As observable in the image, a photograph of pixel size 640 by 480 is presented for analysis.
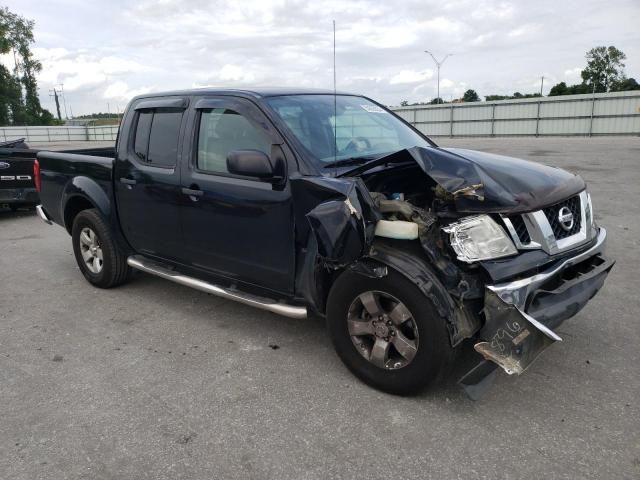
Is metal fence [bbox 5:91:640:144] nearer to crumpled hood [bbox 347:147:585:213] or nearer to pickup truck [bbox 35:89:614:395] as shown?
pickup truck [bbox 35:89:614:395]

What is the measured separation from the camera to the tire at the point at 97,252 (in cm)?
504

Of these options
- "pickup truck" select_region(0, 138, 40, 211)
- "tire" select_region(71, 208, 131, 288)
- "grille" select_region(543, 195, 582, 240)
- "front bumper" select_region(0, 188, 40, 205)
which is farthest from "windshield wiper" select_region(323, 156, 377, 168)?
"pickup truck" select_region(0, 138, 40, 211)

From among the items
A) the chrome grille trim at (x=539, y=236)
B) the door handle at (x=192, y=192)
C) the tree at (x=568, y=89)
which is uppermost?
the tree at (x=568, y=89)

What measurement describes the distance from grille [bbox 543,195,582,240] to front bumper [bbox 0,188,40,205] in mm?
8511

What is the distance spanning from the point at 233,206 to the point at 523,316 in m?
2.03

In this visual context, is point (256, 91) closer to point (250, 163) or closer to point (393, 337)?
point (250, 163)

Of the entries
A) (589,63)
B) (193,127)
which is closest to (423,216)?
(193,127)

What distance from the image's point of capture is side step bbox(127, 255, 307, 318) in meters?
3.51

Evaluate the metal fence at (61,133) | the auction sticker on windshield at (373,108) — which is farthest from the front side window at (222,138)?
the metal fence at (61,133)

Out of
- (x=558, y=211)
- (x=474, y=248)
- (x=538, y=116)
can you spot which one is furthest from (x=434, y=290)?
(x=538, y=116)

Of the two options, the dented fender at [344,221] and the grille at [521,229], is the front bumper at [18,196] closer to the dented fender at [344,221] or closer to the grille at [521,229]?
the dented fender at [344,221]

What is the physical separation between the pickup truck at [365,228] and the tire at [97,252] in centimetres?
60

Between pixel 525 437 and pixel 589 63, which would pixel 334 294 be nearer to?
pixel 525 437

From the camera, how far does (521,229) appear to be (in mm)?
2885
